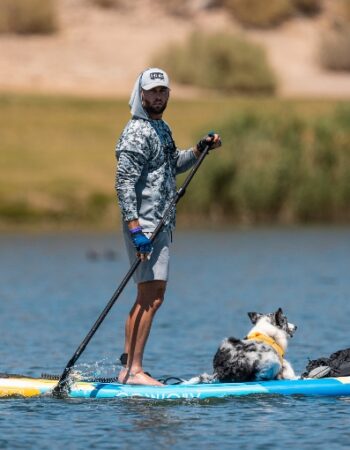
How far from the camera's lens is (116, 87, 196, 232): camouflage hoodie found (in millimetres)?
14625

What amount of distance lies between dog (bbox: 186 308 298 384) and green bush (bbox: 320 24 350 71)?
59.5 m

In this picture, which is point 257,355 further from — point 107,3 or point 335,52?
point 107,3

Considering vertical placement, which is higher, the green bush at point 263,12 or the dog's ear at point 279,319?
the green bush at point 263,12

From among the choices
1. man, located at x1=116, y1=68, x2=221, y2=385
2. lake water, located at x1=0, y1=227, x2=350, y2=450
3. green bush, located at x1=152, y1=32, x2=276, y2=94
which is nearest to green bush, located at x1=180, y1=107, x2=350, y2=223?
lake water, located at x1=0, y1=227, x2=350, y2=450

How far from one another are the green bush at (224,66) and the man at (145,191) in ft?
186

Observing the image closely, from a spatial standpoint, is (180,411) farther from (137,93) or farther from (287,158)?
(287,158)

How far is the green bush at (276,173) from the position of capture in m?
49.3

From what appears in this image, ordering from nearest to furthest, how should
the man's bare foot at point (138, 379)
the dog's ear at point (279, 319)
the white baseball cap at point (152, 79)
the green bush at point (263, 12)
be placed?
1. the white baseball cap at point (152, 79)
2. the man's bare foot at point (138, 379)
3. the dog's ear at point (279, 319)
4. the green bush at point (263, 12)

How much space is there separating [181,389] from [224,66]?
60.6 m

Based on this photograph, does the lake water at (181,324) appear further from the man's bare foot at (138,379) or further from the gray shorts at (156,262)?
the gray shorts at (156,262)

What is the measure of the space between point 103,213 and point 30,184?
3.07m

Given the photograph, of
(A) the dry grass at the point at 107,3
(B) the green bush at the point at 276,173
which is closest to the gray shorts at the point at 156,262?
(B) the green bush at the point at 276,173

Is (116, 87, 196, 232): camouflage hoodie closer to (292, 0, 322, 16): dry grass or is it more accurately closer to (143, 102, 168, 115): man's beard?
(143, 102, 168, 115): man's beard

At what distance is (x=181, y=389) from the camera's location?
14.7 m
